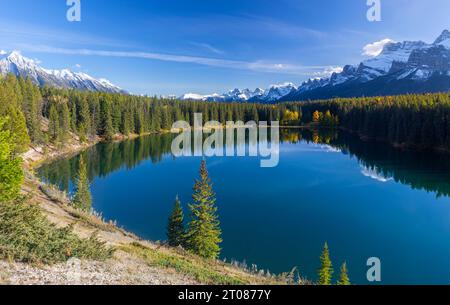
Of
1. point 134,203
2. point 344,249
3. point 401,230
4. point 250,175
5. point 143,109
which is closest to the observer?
point 344,249

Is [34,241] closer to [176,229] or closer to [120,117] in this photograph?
[176,229]

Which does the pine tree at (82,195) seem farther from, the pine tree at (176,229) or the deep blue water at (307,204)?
the pine tree at (176,229)

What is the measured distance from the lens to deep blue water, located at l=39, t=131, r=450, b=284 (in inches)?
1254

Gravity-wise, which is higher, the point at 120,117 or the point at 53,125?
the point at 120,117

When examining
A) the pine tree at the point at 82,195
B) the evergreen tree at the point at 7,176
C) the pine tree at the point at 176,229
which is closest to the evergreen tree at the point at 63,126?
the pine tree at the point at 82,195

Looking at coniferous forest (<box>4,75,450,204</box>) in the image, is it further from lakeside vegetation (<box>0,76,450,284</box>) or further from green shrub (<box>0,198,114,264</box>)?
green shrub (<box>0,198,114,264</box>)

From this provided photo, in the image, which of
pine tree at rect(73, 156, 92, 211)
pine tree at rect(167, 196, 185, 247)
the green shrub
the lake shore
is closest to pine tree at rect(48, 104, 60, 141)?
pine tree at rect(73, 156, 92, 211)

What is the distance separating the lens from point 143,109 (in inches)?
6447

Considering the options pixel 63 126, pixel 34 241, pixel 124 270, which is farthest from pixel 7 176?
pixel 63 126

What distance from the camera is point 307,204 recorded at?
157 ft

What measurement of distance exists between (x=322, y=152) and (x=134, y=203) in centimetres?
6828

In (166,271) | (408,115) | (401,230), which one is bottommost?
(401,230)
